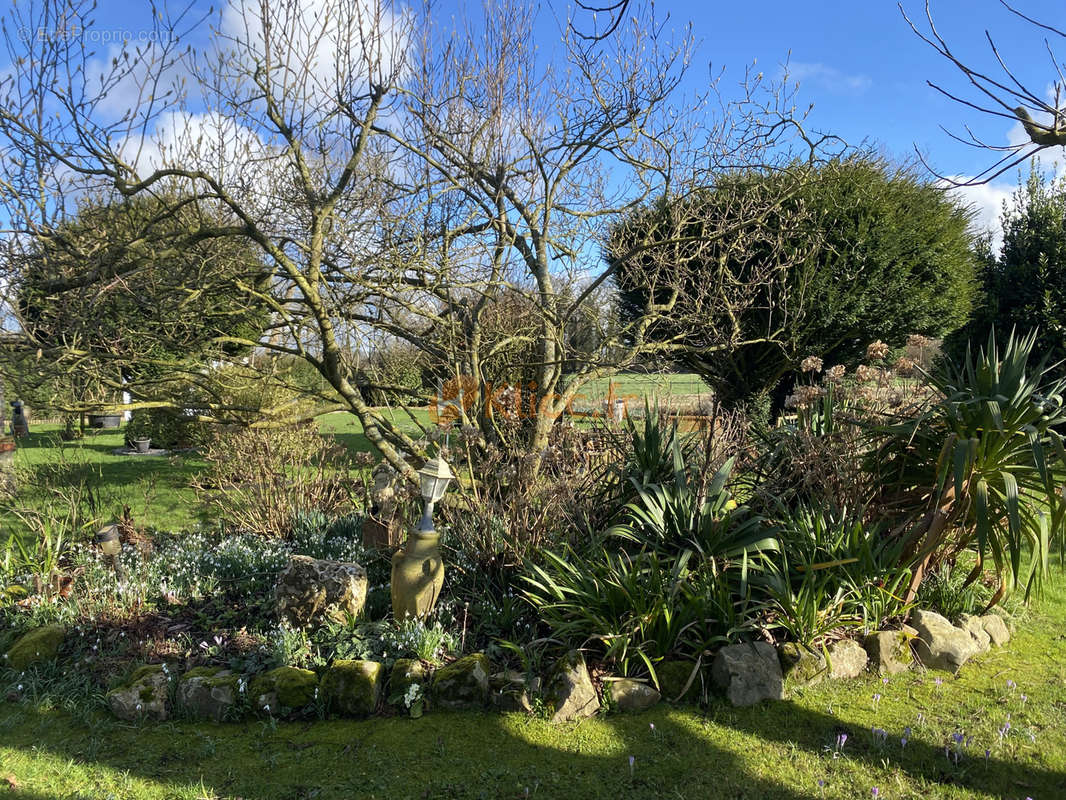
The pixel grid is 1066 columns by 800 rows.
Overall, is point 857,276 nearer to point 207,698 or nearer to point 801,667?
point 801,667

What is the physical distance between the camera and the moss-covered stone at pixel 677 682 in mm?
3574

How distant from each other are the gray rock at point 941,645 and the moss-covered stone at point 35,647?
5422 mm

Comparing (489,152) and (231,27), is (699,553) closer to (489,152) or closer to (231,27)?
(489,152)

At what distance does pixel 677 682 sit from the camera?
3.60m

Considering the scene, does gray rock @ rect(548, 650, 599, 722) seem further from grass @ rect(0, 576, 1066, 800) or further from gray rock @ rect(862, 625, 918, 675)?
gray rock @ rect(862, 625, 918, 675)

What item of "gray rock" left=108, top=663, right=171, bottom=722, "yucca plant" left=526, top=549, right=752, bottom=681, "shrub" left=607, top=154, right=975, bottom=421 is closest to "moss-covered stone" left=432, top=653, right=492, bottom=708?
"yucca plant" left=526, top=549, right=752, bottom=681

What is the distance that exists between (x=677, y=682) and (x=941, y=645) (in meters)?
1.70

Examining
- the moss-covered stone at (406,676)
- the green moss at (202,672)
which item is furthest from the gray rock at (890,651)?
the green moss at (202,672)

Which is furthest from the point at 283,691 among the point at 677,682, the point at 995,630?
the point at 995,630

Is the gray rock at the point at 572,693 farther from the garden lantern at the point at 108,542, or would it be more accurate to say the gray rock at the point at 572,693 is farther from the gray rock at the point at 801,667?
the garden lantern at the point at 108,542

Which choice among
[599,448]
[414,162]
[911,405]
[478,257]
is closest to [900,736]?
[911,405]

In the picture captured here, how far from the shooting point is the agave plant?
12.2 ft

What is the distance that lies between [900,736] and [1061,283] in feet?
34.9

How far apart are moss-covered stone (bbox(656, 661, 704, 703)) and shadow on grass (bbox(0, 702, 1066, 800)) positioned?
0.12 meters
